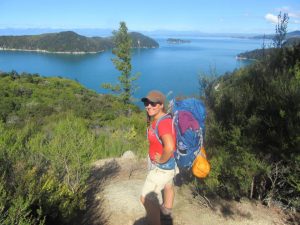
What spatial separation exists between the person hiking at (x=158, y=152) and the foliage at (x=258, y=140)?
84 centimetres

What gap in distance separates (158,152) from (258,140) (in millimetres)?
1204

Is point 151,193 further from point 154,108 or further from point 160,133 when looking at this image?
point 154,108

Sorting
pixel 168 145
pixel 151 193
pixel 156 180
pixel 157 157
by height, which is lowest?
pixel 151 193

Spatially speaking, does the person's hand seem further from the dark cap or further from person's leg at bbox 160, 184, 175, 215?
the dark cap

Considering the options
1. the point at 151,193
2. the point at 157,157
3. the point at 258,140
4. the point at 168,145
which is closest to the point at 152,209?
the point at 151,193

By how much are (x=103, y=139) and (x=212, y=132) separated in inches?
180

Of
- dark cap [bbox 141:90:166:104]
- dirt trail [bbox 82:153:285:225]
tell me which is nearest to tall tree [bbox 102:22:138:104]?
dirt trail [bbox 82:153:285:225]

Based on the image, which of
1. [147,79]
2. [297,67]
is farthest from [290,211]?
[147,79]

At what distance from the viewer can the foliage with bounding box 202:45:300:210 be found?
317cm

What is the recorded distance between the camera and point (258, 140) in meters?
3.36

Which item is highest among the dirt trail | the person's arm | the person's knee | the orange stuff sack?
the person's arm

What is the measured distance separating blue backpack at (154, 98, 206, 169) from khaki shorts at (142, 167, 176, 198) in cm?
9

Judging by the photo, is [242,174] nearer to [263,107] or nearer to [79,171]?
[263,107]

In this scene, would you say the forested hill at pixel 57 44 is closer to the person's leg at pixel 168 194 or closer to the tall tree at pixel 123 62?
Result: the tall tree at pixel 123 62
